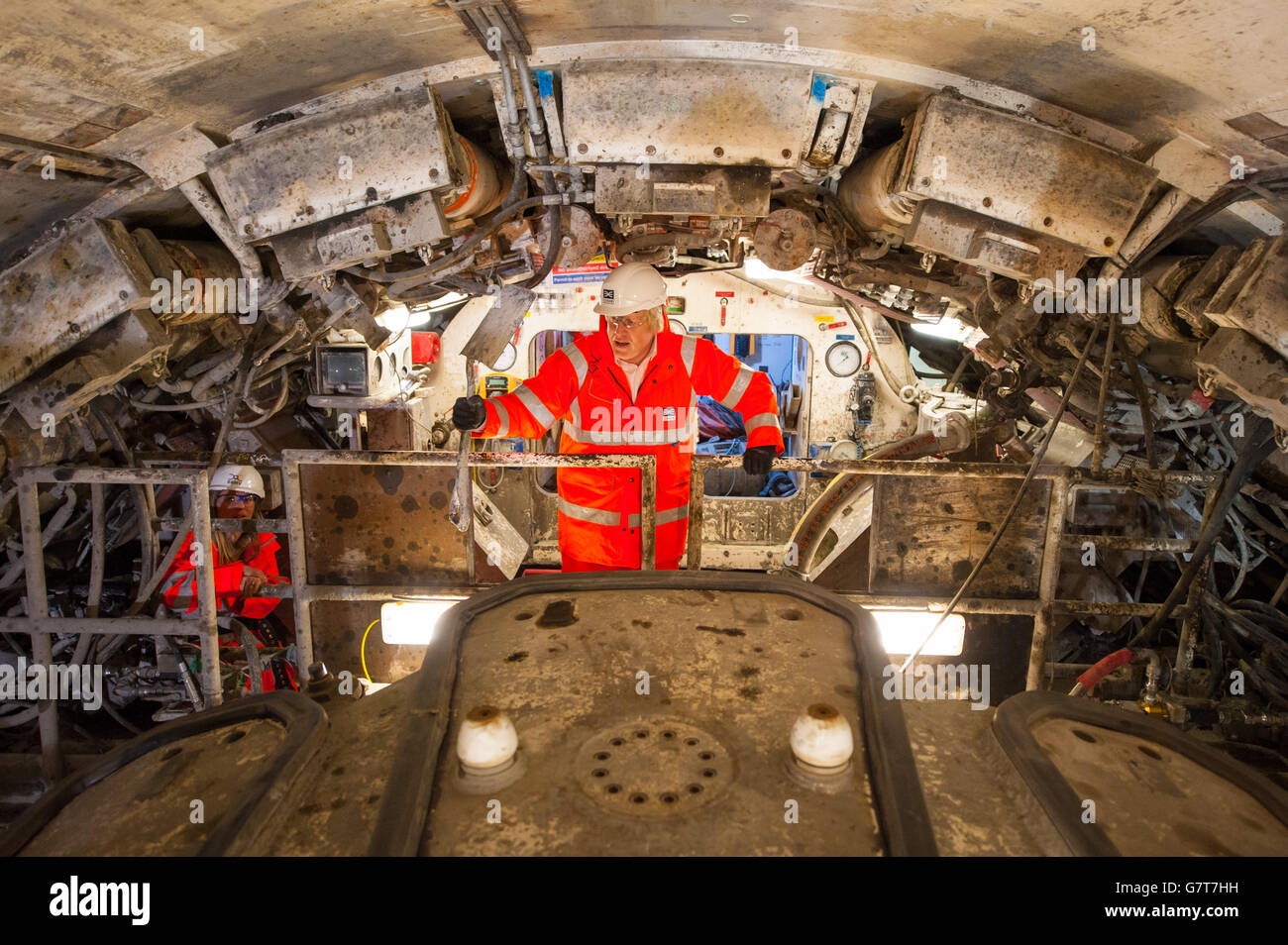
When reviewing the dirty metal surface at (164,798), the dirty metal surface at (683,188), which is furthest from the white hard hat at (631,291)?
the dirty metal surface at (164,798)

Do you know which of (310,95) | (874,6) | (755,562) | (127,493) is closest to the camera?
(874,6)

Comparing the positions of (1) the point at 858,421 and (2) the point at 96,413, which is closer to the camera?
(2) the point at 96,413

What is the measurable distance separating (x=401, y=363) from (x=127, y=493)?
2301 mm

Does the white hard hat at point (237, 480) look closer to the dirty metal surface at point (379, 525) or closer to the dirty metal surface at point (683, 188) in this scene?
the dirty metal surface at point (379, 525)

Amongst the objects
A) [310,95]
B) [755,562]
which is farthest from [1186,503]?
[310,95]

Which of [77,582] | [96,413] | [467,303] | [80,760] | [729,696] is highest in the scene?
[467,303]

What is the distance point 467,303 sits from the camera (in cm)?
729

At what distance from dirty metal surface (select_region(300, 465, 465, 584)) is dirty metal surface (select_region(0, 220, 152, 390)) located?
3.20 ft

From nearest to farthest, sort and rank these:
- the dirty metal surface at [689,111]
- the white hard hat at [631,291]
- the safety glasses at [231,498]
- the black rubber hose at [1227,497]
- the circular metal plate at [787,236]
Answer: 1. the dirty metal surface at [689,111]
2. the black rubber hose at [1227,497]
3. the circular metal plate at [787,236]
4. the white hard hat at [631,291]
5. the safety glasses at [231,498]

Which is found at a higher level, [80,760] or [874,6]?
[874,6]

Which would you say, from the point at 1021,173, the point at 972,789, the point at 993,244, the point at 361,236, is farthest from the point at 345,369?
the point at 972,789

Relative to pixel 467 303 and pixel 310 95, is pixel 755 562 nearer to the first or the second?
pixel 467 303

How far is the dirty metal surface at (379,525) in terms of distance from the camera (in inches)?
142

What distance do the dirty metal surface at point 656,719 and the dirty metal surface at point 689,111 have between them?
1621mm
